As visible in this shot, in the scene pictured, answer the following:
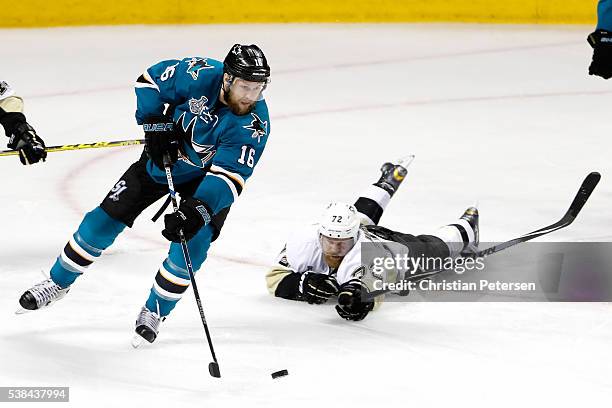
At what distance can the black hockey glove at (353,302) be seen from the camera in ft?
15.4

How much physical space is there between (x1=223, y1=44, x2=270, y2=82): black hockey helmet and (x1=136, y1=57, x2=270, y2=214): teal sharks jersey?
0.47ft

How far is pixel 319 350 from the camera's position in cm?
446

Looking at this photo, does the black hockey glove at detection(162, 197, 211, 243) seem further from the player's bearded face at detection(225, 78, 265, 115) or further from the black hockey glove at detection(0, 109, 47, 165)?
the black hockey glove at detection(0, 109, 47, 165)

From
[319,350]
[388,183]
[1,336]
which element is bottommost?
[1,336]

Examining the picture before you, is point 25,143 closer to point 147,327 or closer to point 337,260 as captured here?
point 147,327

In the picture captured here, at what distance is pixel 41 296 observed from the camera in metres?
4.70

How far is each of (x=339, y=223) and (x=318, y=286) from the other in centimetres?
25

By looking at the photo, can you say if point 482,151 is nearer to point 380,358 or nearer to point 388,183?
point 388,183

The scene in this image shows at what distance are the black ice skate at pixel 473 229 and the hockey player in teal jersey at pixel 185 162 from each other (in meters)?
1.37

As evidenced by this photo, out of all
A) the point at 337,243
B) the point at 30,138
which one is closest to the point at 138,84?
the point at 30,138

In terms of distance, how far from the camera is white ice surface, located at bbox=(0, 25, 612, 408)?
13.7 ft

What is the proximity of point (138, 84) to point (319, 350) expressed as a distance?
1.12 m

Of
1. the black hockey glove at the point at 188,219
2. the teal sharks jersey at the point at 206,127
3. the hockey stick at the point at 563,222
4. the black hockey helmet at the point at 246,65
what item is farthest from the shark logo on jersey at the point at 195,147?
the hockey stick at the point at 563,222
